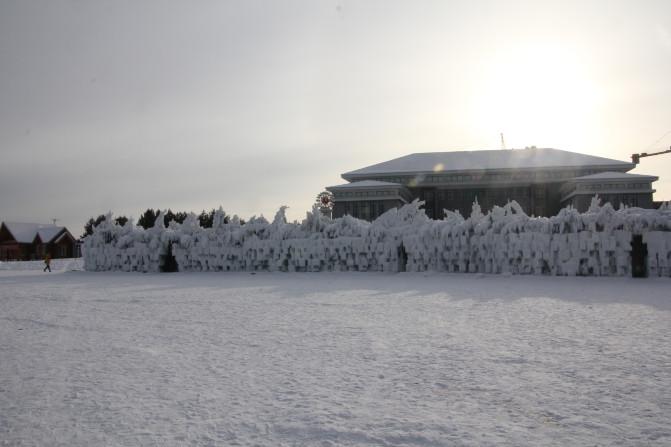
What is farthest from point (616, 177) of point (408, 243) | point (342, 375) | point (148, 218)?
point (148, 218)

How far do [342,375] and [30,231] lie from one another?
2384 inches

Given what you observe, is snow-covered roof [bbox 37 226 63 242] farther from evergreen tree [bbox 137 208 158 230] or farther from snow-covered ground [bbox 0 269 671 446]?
snow-covered ground [bbox 0 269 671 446]

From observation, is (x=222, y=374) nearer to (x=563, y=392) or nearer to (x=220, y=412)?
(x=220, y=412)

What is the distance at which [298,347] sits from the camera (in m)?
4.57

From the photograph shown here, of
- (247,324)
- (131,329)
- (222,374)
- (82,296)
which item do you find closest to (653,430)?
(222,374)

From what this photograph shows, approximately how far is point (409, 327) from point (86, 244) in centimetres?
1785

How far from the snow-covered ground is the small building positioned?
2067 inches

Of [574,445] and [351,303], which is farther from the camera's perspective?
[351,303]

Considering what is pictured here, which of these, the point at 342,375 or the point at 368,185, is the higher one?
the point at 368,185

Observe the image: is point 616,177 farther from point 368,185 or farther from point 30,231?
point 30,231

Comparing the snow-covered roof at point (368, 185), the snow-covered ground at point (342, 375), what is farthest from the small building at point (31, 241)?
the snow-covered ground at point (342, 375)

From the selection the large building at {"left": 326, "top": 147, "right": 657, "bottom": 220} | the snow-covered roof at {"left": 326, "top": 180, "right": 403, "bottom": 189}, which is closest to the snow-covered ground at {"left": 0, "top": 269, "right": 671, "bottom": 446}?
the snow-covered roof at {"left": 326, "top": 180, "right": 403, "bottom": 189}

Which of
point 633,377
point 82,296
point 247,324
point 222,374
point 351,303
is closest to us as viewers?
point 633,377

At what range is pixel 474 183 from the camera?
101ft
